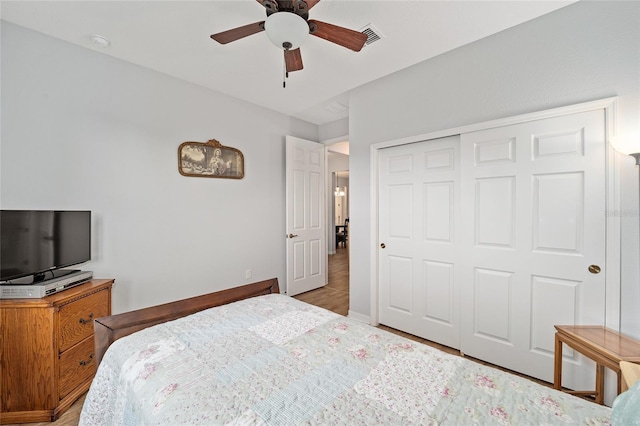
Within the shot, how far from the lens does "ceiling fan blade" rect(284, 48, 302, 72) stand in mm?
1718

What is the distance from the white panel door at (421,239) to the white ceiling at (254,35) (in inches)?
34.4

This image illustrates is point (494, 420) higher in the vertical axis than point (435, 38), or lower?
lower

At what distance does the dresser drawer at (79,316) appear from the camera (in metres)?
1.68

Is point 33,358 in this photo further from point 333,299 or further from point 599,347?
point 599,347

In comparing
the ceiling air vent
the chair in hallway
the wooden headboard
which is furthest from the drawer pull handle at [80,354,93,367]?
the chair in hallway

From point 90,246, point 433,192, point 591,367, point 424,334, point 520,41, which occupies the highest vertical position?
point 520,41

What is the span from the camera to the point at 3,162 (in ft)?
6.22

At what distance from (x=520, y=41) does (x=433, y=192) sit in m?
1.32

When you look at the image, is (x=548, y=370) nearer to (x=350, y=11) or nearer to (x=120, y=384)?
(x=120, y=384)

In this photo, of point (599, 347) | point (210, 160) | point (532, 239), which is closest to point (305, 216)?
point (210, 160)

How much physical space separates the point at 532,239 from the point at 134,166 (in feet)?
11.6

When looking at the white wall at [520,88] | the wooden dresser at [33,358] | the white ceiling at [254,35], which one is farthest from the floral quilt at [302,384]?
the white ceiling at [254,35]

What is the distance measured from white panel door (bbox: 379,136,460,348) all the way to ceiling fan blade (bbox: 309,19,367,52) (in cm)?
133

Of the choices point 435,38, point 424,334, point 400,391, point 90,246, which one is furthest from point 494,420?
point 90,246
